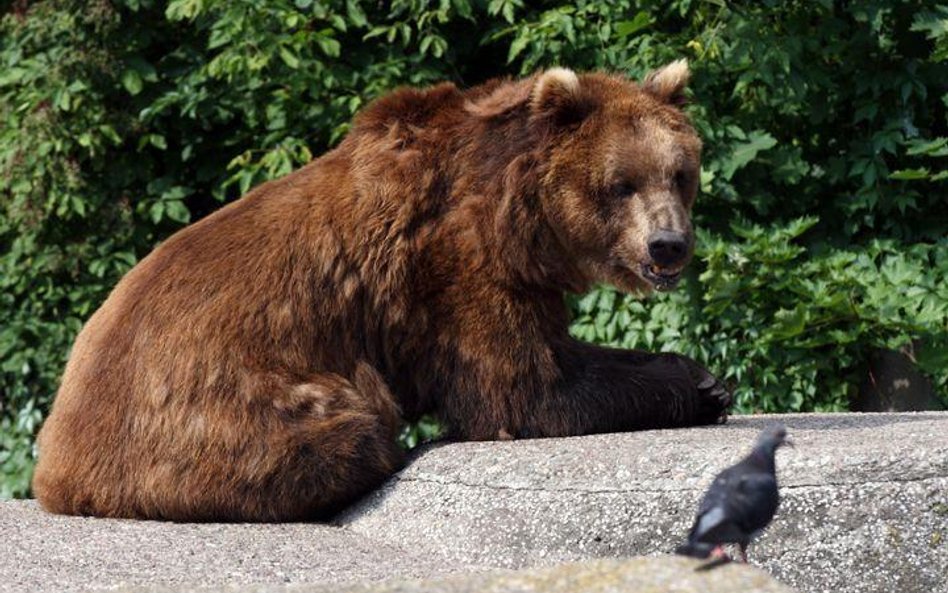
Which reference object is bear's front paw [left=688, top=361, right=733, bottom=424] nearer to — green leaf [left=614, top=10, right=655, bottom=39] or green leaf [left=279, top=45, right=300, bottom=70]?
green leaf [left=614, top=10, right=655, bottom=39]

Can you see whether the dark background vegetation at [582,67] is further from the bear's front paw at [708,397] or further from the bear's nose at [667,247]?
the bear's nose at [667,247]

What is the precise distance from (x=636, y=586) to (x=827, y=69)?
6689 millimetres

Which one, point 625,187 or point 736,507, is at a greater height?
point 625,187

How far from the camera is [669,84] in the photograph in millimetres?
6770

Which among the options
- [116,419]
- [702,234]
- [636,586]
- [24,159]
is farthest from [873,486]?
[24,159]

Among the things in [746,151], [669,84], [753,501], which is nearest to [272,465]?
[669,84]

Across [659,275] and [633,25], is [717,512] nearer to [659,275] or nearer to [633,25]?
[659,275]

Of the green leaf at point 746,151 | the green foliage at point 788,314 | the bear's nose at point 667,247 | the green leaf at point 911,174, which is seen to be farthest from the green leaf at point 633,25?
the bear's nose at point 667,247

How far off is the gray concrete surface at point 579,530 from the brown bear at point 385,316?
31 cm

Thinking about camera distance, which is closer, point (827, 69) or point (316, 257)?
point (316, 257)

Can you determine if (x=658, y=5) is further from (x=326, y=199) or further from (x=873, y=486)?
(x=873, y=486)

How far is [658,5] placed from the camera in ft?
31.7

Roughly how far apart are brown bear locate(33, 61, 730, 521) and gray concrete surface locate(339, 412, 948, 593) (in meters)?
0.46

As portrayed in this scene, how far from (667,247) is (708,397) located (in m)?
0.65
